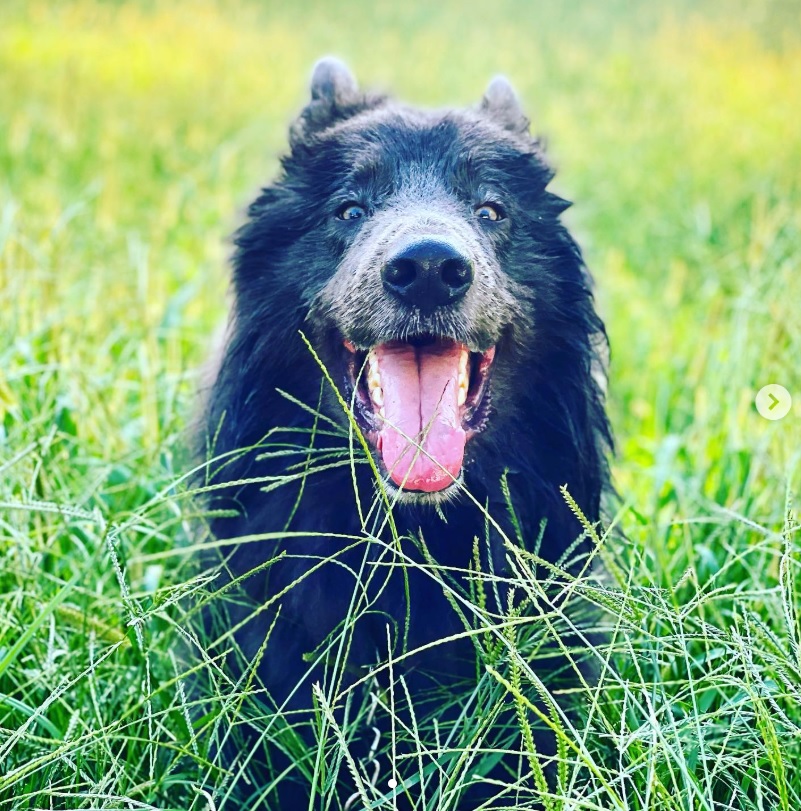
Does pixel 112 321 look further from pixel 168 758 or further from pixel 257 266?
pixel 168 758

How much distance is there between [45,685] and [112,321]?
2.68m

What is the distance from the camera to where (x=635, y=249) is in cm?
735

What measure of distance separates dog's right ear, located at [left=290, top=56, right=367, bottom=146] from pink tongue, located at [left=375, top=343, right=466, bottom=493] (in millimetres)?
963

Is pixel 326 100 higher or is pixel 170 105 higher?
pixel 170 105

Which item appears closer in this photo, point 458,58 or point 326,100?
point 326,100

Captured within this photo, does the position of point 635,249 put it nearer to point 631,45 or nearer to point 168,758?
point 631,45

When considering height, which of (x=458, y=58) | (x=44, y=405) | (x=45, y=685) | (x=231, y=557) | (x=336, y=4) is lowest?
(x=45, y=685)

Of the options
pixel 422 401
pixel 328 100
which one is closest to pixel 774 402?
pixel 422 401

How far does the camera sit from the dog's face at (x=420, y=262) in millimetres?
2631

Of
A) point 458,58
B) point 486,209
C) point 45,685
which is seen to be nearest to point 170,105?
point 458,58

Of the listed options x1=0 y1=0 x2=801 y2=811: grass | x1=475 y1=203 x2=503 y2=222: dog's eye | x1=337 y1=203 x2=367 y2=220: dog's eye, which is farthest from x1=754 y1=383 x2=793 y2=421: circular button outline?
x1=337 y1=203 x2=367 y2=220: dog's eye

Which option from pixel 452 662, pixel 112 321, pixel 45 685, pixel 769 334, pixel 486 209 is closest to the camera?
pixel 45 685

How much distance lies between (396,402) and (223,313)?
296 centimetres

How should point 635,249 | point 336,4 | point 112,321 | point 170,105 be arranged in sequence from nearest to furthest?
point 112,321 < point 635,249 < point 170,105 < point 336,4
